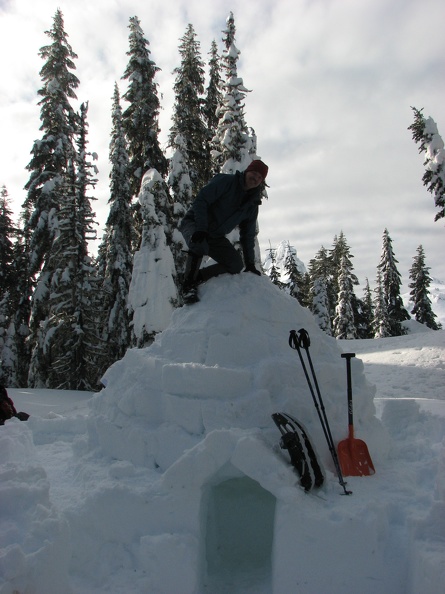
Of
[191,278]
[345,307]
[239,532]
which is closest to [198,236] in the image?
[191,278]

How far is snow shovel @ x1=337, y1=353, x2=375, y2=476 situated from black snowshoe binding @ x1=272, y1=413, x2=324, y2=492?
14.4 inches

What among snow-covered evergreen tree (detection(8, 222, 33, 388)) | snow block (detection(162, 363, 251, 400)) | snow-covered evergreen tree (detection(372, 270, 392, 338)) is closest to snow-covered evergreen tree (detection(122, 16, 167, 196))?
snow-covered evergreen tree (detection(8, 222, 33, 388))

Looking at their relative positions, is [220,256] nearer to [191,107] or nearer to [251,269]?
[251,269]

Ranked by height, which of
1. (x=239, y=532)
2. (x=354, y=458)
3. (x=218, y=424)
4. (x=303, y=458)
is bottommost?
(x=239, y=532)

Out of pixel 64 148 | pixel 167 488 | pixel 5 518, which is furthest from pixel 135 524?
pixel 64 148

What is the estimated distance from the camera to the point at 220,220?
4.68 m

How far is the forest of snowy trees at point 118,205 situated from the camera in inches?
490

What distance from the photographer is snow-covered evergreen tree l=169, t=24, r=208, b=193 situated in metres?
15.1

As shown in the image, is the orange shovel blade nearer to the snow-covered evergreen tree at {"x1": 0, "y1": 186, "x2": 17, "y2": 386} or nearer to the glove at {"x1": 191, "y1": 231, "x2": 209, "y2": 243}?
the glove at {"x1": 191, "y1": 231, "x2": 209, "y2": 243}

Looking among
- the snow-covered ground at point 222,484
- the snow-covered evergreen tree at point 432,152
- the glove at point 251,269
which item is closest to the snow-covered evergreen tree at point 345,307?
the snow-covered evergreen tree at point 432,152

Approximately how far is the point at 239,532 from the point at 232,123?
39.0 feet

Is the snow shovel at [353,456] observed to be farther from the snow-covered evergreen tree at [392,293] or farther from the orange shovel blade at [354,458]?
the snow-covered evergreen tree at [392,293]

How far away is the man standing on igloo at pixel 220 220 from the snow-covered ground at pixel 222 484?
0.26 m

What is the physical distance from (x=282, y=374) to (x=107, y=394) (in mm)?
1989
